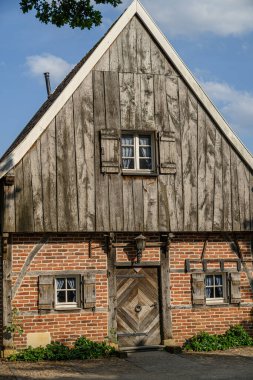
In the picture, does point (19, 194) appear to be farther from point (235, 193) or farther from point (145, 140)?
point (235, 193)

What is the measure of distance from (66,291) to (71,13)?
257 inches

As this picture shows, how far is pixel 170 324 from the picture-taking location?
593 inches

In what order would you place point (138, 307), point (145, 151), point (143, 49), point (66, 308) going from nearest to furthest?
point (66, 308), point (138, 307), point (145, 151), point (143, 49)

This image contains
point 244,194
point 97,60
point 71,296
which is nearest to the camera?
point 71,296

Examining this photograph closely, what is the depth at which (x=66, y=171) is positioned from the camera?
47.4 ft

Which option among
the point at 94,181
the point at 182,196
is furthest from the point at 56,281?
the point at 182,196

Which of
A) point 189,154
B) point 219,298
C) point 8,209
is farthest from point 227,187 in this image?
point 8,209

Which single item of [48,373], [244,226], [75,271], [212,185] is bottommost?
[48,373]

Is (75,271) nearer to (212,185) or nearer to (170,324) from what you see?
(170,324)

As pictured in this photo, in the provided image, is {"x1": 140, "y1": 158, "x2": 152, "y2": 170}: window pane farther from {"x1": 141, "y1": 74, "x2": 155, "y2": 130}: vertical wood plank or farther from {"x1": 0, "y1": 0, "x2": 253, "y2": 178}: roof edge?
{"x1": 0, "y1": 0, "x2": 253, "y2": 178}: roof edge

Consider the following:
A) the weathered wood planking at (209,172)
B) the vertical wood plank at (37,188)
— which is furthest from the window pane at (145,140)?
the vertical wood plank at (37,188)

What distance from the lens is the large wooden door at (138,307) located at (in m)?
14.9

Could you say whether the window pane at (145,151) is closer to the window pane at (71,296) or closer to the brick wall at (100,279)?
the brick wall at (100,279)

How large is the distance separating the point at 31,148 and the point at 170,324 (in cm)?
546
